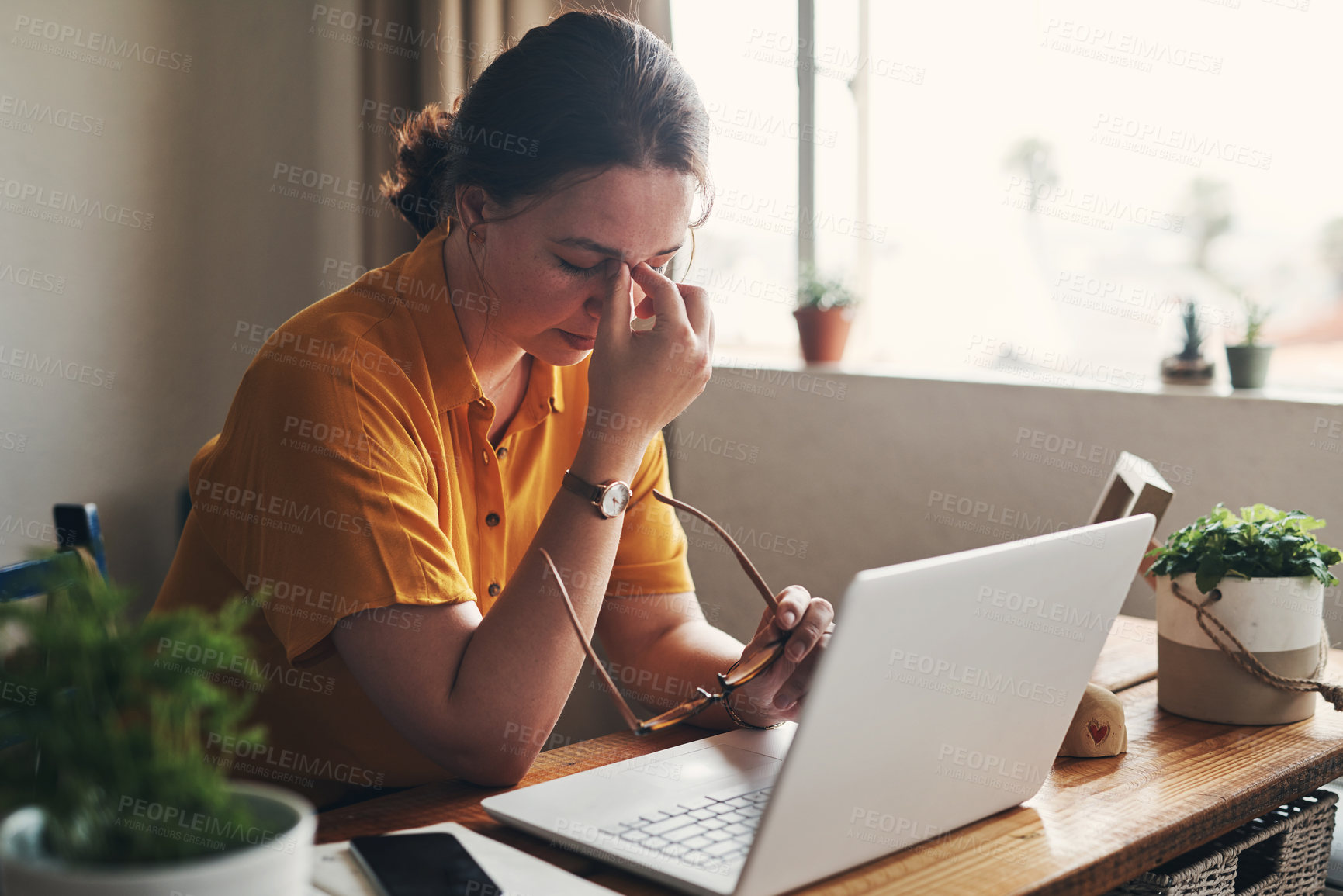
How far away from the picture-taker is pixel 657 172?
1061 mm

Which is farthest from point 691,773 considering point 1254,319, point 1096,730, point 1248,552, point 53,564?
point 1254,319

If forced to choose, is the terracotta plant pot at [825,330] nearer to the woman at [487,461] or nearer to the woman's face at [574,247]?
the woman at [487,461]

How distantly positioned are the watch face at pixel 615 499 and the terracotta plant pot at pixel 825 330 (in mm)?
1471

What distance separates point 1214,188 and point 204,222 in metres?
2.38

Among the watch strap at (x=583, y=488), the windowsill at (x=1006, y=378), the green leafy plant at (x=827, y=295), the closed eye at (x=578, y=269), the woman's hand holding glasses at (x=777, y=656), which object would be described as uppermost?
the green leafy plant at (x=827, y=295)

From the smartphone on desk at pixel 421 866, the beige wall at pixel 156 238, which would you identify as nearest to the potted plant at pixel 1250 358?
the smartphone on desk at pixel 421 866

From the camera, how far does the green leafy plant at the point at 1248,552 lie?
1.02 m

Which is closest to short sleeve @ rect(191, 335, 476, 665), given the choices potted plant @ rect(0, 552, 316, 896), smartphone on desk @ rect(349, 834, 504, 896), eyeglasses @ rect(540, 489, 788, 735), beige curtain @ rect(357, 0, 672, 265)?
eyeglasses @ rect(540, 489, 788, 735)

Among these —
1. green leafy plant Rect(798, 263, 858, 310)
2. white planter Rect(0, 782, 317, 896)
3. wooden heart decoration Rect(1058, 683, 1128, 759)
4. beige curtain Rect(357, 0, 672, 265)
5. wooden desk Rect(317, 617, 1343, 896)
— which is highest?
beige curtain Rect(357, 0, 672, 265)

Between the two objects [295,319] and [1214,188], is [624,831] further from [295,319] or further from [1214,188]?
[1214,188]

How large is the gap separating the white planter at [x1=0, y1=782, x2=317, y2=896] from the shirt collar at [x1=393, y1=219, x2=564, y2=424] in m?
0.67

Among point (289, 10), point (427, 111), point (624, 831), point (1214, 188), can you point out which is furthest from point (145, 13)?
point (624, 831)

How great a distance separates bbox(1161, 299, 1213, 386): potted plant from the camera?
1871 millimetres

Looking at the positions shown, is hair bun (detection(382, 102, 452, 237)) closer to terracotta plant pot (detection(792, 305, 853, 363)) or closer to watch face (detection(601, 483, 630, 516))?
watch face (detection(601, 483, 630, 516))
